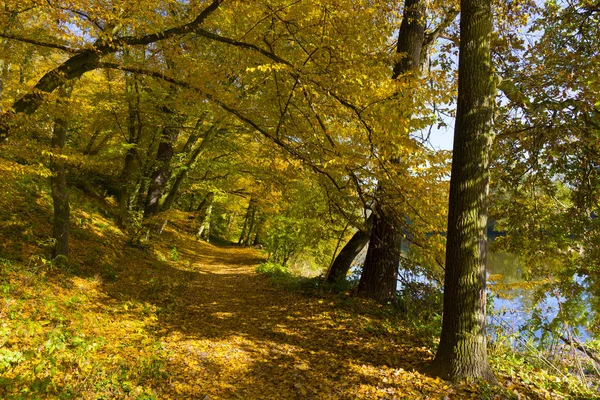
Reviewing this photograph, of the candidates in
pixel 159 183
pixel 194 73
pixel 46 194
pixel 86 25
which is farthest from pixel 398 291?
pixel 46 194

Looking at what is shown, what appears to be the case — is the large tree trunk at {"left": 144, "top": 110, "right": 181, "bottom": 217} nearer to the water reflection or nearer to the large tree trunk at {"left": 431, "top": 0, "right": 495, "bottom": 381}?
the large tree trunk at {"left": 431, "top": 0, "right": 495, "bottom": 381}

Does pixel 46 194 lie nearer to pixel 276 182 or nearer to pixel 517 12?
pixel 276 182

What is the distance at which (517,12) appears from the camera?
7223mm

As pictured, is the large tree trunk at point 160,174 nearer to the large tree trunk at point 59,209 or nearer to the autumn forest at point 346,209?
the autumn forest at point 346,209

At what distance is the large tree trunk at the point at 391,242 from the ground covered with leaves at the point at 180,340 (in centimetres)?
44

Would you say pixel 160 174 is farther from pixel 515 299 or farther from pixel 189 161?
pixel 515 299

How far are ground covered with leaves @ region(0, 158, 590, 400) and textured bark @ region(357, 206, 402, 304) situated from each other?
0.37 metres

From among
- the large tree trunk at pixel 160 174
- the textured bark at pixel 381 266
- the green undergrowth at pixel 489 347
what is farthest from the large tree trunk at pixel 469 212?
the large tree trunk at pixel 160 174

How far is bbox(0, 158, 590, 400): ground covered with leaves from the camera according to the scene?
158 inches

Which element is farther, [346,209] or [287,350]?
[346,209]

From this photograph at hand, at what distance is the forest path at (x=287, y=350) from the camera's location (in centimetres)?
427

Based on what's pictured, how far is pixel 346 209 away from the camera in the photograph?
278 inches

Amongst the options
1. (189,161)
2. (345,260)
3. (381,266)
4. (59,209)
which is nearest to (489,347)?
(381,266)

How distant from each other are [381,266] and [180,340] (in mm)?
4185
